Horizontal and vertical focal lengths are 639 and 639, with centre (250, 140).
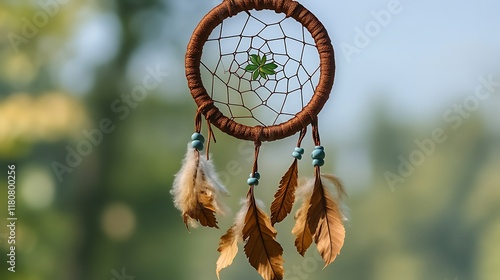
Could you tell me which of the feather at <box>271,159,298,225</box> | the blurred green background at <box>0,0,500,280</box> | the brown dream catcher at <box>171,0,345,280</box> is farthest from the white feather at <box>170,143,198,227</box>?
the blurred green background at <box>0,0,500,280</box>

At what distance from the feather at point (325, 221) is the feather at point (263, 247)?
0.05 metres

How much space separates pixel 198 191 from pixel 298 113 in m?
0.17

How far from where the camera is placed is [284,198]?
2.89 feet

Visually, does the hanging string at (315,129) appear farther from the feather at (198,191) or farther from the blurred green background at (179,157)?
the blurred green background at (179,157)

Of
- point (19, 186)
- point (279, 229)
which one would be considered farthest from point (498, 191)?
point (19, 186)

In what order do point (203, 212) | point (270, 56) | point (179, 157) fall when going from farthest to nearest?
point (179, 157) → point (270, 56) → point (203, 212)

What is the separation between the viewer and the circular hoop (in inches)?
33.9

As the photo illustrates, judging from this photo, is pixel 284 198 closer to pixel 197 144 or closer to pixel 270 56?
pixel 197 144

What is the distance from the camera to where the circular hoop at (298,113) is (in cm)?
86

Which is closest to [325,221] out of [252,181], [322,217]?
[322,217]

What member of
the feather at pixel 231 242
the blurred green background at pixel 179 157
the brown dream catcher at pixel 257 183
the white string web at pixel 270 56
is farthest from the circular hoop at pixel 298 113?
the blurred green background at pixel 179 157

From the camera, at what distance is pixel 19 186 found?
1567 millimetres

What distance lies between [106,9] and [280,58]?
668 mm

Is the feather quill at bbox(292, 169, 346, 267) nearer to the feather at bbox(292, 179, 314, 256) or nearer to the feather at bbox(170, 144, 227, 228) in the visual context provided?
the feather at bbox(292, 179, 314, 256)
